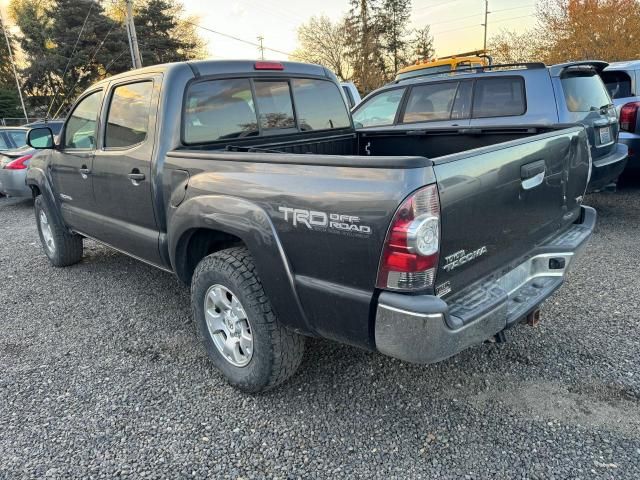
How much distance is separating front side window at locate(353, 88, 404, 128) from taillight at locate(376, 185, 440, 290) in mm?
5038

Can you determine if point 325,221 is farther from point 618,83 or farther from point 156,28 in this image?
point 156,28

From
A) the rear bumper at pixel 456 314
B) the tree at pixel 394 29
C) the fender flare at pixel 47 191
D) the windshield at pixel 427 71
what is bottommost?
the rear bumper at pixel 456 314

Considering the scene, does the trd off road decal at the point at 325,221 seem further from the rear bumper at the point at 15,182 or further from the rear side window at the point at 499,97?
the rear bumper at the point at 15,182

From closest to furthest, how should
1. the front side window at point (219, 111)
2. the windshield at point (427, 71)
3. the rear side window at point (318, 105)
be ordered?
the front side window at point (219, 111), the rear side window at point (318, 105), the windshield at point (427, 71)

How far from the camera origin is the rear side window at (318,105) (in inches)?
147

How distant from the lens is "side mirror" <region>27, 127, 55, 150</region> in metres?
4.29

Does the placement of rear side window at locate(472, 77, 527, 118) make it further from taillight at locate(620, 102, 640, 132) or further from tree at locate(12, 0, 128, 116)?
tree at locate(12, 0, 128, 116)

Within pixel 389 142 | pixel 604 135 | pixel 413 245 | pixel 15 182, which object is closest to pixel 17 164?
pixel 15 182

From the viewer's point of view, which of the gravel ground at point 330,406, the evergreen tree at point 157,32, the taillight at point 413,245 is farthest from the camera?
the evergreen tree at point 157,32

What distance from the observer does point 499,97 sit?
5633 mm

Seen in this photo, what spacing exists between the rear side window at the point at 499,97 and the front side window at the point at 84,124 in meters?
4.25

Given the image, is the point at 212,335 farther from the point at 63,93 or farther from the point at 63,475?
the point at 63,93

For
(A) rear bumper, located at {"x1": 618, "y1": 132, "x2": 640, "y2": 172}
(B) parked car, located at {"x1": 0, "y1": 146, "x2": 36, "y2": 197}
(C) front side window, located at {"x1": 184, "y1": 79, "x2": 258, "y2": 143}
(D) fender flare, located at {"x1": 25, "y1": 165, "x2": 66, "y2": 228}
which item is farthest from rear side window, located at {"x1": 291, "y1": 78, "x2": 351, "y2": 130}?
(B) parked car, located at {"x1": 0, "y1": 146, "x2": 36, "y2": 197}

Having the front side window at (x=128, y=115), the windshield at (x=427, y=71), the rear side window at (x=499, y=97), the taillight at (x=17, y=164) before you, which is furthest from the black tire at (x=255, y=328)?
the windshield at (x=427, y=71)
